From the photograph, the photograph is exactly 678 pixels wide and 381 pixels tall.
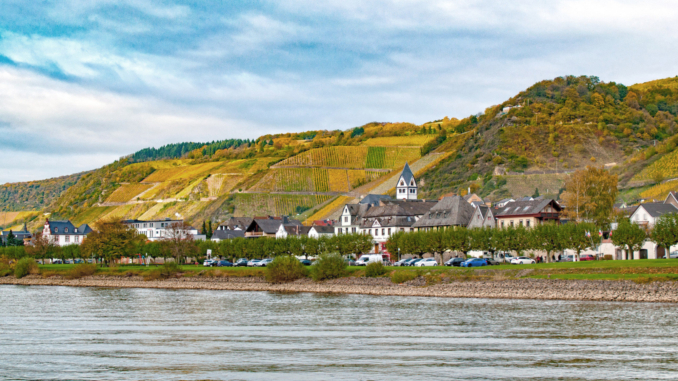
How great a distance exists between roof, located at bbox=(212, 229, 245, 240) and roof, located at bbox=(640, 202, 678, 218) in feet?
268

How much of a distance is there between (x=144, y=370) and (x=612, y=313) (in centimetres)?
2969

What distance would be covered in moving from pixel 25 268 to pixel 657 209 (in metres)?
92.5

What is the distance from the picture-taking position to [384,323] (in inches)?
1578

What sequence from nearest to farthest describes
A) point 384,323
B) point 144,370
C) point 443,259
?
point 144,370 < point 384,323 < point 443,259

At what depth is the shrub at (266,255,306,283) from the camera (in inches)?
2965

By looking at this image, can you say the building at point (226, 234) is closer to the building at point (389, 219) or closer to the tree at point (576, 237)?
the building at point (389, 219)

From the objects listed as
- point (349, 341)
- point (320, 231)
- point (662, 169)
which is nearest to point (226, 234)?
point (320, 231)

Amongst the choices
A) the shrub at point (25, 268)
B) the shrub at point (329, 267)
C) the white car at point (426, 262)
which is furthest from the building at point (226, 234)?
the shrub at point (329, 267)

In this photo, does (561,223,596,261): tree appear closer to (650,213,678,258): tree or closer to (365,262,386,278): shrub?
(650,213,678,258): tree

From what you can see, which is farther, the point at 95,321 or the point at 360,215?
the point at 360,215

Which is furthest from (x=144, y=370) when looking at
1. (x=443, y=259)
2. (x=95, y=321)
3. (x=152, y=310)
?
(x=443, y=259)

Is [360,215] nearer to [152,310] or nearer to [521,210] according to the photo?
[521,210]

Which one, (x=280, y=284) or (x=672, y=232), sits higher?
(x=672, y=232)

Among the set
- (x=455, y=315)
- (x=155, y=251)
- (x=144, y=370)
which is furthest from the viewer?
(x=155, y=251)
